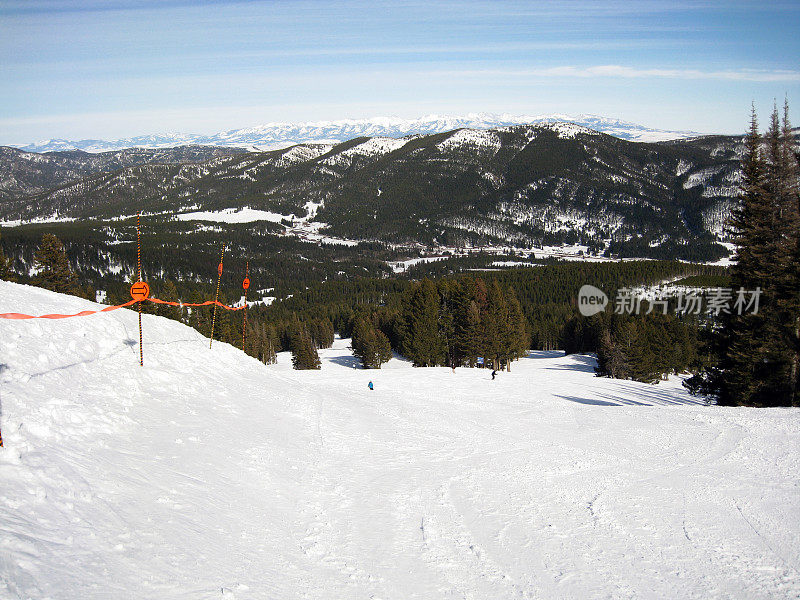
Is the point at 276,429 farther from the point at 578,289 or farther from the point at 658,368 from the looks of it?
the point at 578,289

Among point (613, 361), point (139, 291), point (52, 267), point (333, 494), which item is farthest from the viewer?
point (613, 361)

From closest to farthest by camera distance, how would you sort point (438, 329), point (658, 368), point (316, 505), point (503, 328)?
point (316, 505) → point (503, 328) → point (438, 329) → point (658, 368)

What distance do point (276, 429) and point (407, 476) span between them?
4718 mm

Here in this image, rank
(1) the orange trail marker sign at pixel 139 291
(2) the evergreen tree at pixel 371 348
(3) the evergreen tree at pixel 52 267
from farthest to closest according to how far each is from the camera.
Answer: (2) the evergreen tree at pixel 371 348 < (3) the evergreen tree at pixel 52 267 < (1) the orange trail marker sign at pixel 139 291

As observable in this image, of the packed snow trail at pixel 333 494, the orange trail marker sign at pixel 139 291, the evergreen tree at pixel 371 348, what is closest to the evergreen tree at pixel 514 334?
the evergreen tree at pixel 371 348

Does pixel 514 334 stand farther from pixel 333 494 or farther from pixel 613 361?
pixel 333 494

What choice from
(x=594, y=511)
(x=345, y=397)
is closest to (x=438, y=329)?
(x=345, y=397)

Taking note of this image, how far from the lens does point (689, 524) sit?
9.89 meters

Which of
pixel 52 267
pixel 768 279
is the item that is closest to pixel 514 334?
pixel 768 279

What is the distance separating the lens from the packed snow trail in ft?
23.3

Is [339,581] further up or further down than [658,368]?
further up

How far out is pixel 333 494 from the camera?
10953 mm

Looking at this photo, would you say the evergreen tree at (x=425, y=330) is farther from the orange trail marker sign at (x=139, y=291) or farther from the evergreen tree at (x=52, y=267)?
the orange trail marker sign at (x=139, y=291)

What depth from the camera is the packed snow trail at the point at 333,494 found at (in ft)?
23.3
